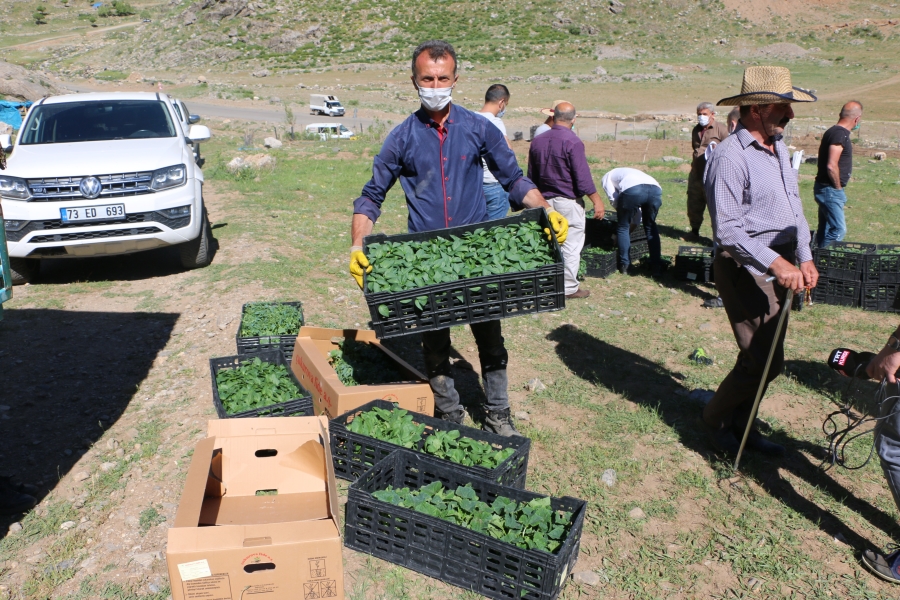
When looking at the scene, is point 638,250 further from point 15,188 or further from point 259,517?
point 15,188

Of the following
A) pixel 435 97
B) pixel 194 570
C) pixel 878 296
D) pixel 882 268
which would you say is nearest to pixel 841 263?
pixel 882 268

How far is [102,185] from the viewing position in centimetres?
729

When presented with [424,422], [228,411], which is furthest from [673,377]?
[228,411]

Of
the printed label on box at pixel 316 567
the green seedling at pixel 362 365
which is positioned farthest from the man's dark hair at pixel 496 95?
the printed label on box at pixel 316 567

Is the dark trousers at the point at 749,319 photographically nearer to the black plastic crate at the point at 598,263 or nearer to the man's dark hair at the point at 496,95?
the man's dark hair at the point at 496,95

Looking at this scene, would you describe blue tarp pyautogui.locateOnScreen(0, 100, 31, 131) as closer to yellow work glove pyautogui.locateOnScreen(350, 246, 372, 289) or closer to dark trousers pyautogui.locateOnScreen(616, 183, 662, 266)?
dark trousers pyautogui.locateOnScreen(616, 183, 662, 266)

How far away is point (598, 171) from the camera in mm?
16656

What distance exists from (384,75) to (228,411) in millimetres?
53663

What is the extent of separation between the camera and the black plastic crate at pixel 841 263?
7.49m

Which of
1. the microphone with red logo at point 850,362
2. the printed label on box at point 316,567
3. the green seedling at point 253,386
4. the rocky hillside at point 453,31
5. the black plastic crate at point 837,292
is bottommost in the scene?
the black plastic crate at point 837,292

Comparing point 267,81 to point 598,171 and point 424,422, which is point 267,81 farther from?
point 424,422

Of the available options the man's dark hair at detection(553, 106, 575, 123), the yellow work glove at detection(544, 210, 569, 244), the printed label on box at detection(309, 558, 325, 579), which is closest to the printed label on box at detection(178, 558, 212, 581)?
the printed label on box at detection(309, 558, 325, 579)

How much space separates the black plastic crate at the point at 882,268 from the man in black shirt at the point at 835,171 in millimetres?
927

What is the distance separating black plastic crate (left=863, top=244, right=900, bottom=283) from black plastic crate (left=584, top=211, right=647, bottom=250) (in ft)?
8.55
